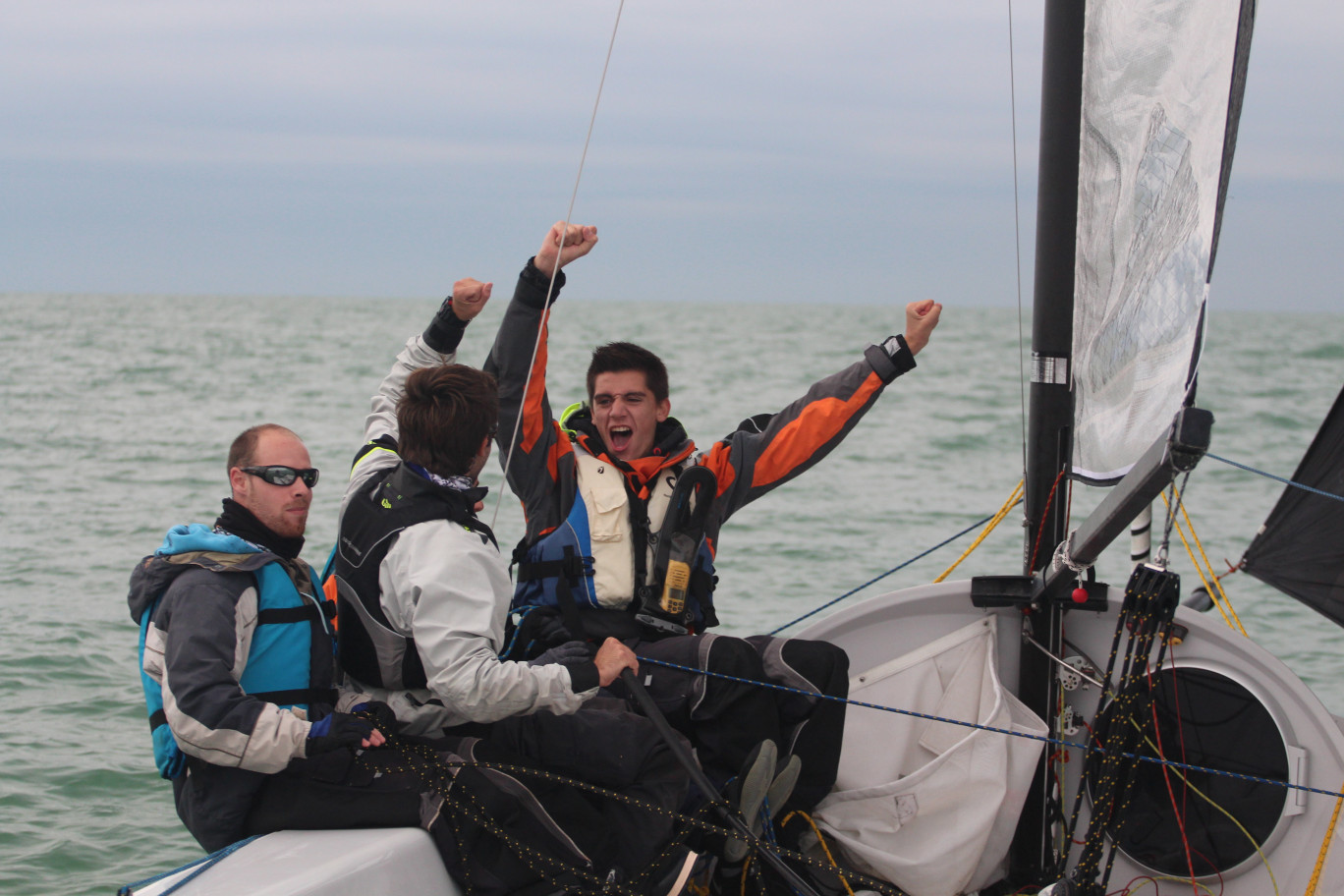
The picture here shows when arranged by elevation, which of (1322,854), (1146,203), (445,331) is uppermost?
(1146,203)

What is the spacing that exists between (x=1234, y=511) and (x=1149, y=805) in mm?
9425

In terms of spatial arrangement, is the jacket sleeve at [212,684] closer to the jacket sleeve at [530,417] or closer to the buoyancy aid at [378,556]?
the buoyancy aid at [378,556]

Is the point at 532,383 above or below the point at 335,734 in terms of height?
above

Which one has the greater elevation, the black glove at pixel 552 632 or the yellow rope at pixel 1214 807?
the black glove at pixel 552 632

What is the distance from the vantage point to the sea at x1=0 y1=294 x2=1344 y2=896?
4980 millimetres

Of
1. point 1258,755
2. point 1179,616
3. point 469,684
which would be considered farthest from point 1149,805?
point 469,684

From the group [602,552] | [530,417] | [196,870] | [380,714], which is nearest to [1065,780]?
[602,552]

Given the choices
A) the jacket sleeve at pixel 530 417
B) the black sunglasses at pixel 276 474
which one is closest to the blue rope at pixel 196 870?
the black sunglasses at pixel 276 474

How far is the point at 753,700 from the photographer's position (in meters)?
2.41

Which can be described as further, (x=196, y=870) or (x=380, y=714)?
(x=380, y=714)

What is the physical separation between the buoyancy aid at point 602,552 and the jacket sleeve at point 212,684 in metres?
0.75

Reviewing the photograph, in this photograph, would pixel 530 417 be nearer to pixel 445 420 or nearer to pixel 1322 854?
pixel 445 420

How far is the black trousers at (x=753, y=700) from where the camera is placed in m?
2.41

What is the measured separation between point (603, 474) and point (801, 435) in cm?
48
